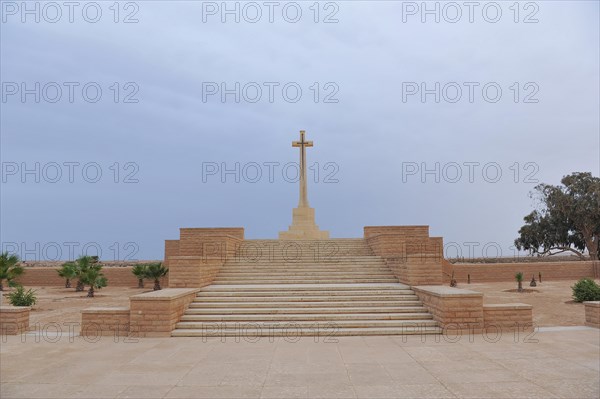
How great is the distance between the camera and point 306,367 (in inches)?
256

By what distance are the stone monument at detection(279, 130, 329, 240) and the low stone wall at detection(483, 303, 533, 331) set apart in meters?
13.7

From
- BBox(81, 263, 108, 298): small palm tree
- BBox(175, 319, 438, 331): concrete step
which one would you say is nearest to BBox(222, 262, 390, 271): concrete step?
BBox(175, 319, 438, 331): concrete step

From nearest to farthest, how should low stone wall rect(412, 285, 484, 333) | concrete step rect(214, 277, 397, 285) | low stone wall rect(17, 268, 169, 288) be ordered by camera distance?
1. low stone wall rect(412, 285, 484, 333)
2. concrete step rect(214, 277, 397, 285)
3. low stone wall rect(17, 268, 169, 288)

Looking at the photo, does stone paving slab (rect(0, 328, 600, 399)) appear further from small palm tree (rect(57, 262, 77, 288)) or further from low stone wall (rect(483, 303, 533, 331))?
small palm tree (rect(57, 262, 77, 288))

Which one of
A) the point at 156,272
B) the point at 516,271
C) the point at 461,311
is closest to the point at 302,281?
the point at 461,311

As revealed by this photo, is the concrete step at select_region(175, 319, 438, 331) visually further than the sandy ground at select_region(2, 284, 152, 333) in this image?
No

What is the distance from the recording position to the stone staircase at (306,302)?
942cm

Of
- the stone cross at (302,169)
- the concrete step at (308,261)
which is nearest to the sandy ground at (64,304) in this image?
the concrete step at (308,261)

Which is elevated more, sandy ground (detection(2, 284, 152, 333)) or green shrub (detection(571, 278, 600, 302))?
green shrub (detection(571, 278, 600, 302))

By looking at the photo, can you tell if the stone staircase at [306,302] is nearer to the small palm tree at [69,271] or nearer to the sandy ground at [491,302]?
the sandy ground at [491,302]

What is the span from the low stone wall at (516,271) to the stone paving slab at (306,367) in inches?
618

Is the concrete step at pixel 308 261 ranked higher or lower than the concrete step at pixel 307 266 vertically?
higher

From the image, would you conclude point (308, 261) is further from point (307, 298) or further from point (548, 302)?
point (548, 302)

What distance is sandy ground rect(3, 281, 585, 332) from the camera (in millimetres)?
12203
